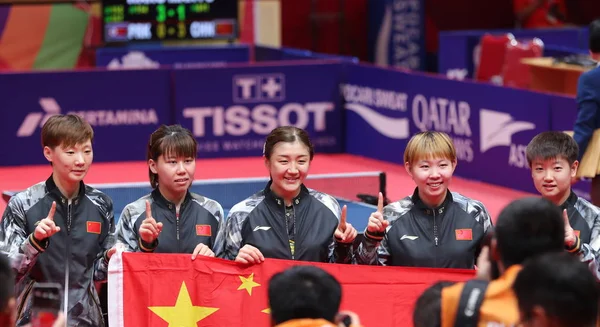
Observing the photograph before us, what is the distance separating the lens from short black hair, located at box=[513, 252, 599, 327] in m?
3.65

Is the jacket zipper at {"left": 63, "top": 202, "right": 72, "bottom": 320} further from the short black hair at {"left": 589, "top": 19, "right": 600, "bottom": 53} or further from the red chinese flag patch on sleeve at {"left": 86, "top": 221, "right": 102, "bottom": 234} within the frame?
the short black hair at {"left": 589, "top": 19, "right": 600, "bottom": 53}

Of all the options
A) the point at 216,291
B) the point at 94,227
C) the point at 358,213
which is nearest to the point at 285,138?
the point at 216,291

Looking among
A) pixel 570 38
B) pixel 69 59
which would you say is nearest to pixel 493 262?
pixel 570 38

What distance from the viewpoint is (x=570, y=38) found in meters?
21.3

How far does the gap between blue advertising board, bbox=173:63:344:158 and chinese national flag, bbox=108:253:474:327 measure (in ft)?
32.7

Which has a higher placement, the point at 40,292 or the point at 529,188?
the point at 40,292

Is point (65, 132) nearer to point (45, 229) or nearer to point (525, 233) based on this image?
point (45, 229)

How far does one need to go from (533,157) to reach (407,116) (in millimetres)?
9015

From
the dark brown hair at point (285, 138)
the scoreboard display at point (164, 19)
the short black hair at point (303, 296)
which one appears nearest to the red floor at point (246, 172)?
the scoreboard display at point (164, 19)

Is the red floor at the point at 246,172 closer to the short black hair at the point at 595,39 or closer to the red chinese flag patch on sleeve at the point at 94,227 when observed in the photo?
the short black hair at the point at 595,39

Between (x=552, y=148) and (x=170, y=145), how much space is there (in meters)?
2.28

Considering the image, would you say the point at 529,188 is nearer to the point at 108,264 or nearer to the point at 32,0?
the point at 108,264

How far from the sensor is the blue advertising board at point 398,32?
79.6 ft

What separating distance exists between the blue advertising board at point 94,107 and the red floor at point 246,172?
24 centimetres
